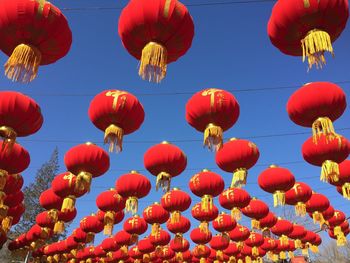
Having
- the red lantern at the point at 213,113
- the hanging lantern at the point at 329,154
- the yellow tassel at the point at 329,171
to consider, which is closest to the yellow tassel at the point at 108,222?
the red lantern at the point at 213,113

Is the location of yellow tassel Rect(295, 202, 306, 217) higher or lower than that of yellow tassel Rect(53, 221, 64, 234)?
higher

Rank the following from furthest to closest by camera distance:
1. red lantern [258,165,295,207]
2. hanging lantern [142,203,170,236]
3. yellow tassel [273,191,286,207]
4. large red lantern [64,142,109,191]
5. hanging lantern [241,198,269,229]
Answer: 1. hanging lantern [241,198,269,229]
2. hanging lantern [142,203,170,236]
3. red lantern [258,165,295,207]
4. yellow tassel [273,191,286,207]
5. large red lantern [64,142,109,191]

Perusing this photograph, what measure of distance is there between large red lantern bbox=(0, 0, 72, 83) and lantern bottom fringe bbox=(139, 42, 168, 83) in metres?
0.80

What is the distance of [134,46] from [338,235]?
9.22 m

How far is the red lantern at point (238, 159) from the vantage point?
5836mm

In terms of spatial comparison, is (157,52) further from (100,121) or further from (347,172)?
(347,172)

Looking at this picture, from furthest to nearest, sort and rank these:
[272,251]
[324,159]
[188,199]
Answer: [272,251]
[188,199]
[324,159]

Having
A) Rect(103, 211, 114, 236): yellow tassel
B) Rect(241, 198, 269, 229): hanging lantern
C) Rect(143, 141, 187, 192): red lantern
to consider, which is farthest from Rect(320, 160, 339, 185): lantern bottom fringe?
Rect(103, 211, 114, 236): yellow tassel

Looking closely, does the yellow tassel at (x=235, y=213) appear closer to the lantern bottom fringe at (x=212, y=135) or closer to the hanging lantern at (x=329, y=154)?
the hanging lantern at (x=329, y=154)

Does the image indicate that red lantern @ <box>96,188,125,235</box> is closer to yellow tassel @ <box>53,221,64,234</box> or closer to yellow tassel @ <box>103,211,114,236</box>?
yellow tassel @ <box>103,211,114,236</box>

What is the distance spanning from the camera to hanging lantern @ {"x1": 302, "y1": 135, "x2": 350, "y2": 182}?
5.26 meters

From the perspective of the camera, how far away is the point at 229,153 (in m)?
5.89

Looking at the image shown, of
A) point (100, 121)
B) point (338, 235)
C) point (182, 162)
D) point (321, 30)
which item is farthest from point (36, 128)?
point (338, 235)

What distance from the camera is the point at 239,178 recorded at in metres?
5.79
